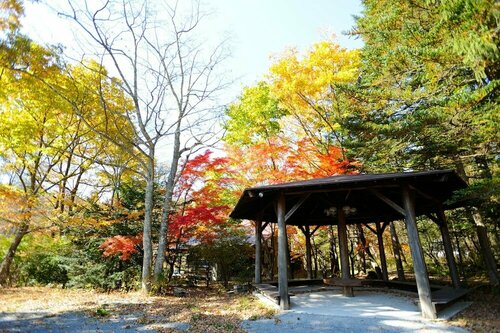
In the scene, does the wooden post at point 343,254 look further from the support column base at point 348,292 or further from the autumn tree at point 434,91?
the autumn tree at point 434,91

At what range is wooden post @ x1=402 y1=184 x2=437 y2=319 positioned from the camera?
546 centimetres

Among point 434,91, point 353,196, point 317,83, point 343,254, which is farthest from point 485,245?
point 317,83

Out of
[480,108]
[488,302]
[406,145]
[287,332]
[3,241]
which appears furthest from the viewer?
[3,241]

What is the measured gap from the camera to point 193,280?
13250 millimetres

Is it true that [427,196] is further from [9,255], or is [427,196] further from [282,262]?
[9,255]

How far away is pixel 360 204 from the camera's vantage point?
10.0 meters

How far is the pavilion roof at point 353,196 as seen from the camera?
638 centimetres

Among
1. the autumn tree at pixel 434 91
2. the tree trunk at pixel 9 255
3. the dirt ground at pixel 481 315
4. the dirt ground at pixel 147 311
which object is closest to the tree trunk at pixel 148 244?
the dirt ground at pixel 147 311

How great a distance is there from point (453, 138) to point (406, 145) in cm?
118

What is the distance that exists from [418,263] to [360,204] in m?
4.31

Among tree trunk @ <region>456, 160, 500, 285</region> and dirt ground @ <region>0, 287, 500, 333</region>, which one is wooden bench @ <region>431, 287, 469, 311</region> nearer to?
dirt ground @ <region>0, 287, 500, 333</region>

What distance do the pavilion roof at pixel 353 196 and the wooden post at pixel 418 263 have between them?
43 centimetres

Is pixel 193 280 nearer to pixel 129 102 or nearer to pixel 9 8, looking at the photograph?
pixel 129 102

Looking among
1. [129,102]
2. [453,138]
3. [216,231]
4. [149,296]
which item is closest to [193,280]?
[216,231]
